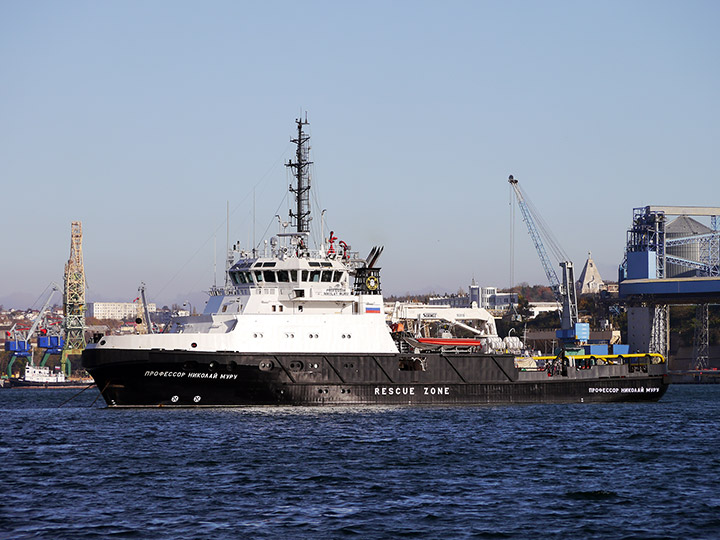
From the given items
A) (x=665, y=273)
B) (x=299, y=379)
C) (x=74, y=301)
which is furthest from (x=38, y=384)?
(x=299, y=379)

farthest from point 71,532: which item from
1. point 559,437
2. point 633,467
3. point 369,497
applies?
point 559,437

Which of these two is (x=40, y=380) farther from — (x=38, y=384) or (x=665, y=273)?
(x=665, y=273)

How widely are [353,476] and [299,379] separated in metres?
19.5

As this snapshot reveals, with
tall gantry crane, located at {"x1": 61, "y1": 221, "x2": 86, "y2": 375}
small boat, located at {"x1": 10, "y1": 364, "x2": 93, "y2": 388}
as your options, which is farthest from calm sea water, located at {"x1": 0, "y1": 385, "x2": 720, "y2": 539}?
tall gantry crane, located at {"x1": 61, "y1": 221, "x2": 86, "y2": 375}

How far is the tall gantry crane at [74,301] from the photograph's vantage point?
560 ft

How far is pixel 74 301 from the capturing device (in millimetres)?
177000

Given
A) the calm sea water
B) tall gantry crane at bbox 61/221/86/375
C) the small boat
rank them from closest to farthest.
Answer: the calm sea water, the small boat, tall gantry crane at bbox 61/221/86/375

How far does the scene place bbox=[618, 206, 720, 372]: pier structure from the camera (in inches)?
5475

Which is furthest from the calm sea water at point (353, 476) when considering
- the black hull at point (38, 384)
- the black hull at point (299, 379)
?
the black hull at point (38, 384)

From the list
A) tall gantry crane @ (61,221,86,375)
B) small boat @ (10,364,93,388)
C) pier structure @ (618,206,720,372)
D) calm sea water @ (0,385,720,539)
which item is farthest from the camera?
tall gantry crane @ (61,221,86,375)

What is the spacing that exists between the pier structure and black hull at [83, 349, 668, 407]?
92.7m

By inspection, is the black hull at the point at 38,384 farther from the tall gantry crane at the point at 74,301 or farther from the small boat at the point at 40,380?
the tall gantry crane at the point at 74,301

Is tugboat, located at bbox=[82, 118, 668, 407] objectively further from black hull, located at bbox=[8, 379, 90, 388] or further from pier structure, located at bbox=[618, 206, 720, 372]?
black hull, located at bbox=[8, 379, 90, 388]

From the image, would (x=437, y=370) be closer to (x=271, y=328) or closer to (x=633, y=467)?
(x=271, y=328)
